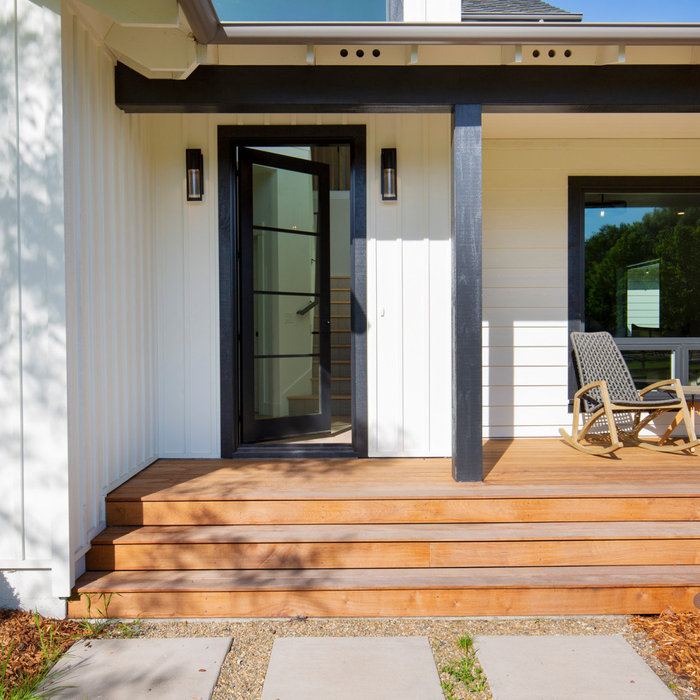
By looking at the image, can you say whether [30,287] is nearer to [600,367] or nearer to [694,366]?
[600,367]

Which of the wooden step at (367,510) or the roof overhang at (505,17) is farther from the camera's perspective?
the roof overhang at (505,17)

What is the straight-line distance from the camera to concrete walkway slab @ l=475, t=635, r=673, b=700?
78.1 inches

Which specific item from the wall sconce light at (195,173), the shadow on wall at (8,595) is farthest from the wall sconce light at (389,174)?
the shadow on wall at (8,595)

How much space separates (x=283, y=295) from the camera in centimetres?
414

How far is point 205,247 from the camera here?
3852 millimetres

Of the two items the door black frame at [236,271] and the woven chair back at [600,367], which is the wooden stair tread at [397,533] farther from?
the woven chair back at [600,367]

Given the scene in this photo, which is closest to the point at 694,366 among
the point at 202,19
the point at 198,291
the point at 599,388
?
the point at 599,388

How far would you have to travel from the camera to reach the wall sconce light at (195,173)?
3.80 m

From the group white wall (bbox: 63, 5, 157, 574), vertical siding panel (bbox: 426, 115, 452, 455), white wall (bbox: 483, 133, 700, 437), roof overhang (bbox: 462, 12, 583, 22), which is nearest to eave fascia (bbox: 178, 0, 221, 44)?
white wall (bbox: 63, 5, 157, 574)

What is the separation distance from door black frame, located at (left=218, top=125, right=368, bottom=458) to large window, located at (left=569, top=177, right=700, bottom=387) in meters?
2.05

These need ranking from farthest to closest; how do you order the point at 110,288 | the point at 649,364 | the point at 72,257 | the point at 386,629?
the point at 649,364 < the point at 110,288 < the point at 72,257 < the point at 386,629

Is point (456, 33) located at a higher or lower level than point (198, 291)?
higher

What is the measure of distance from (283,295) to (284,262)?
0.25 metres

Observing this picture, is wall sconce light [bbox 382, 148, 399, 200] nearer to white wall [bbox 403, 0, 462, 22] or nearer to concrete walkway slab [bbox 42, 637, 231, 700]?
white wall [bbox 403, 0, 462, 22]
